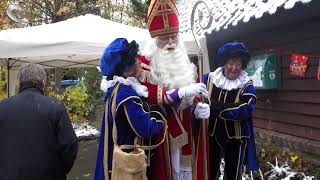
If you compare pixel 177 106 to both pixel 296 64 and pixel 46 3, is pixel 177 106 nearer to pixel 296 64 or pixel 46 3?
pixel 296 64

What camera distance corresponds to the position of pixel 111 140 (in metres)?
3.09

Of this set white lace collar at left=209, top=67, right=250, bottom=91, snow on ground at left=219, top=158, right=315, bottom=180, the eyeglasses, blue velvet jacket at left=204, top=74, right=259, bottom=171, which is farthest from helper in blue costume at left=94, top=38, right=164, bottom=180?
snow on ground at left=219, top=158, right=315, bottom=180

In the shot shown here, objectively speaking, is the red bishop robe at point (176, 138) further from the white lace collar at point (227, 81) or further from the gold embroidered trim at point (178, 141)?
the white lace collar at point (227, 81)

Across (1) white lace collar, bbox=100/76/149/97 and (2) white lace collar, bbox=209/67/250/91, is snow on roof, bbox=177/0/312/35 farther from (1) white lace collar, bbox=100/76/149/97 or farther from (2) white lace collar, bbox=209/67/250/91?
(1) white lace collar, bbox=100/76/149/97

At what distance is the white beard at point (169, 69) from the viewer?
3.33 meters

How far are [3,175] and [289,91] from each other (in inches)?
151

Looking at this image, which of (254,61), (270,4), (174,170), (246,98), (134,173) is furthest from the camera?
(254,61)

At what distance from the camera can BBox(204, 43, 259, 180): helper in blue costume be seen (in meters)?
3.61

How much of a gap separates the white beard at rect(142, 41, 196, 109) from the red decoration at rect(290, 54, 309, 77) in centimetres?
219

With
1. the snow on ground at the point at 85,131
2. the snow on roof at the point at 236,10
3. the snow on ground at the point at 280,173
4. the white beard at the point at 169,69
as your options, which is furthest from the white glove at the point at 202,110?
the snow on ground at the point at 85,131

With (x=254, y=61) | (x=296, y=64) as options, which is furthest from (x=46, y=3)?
(x=296, y=64)

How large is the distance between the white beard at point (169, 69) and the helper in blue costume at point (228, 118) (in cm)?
41

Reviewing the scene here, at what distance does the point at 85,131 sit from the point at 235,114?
8436 millimetres

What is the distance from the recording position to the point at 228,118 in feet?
11.6
